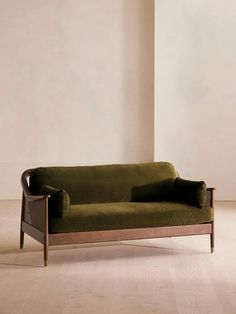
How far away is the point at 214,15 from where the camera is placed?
9547 mm

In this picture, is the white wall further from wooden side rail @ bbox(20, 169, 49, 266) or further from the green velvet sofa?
wooden side rail @ bbox(20, 169, 49, 266)

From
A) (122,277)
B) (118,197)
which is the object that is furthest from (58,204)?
(118,197)

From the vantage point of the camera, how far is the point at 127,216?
5.68 meters

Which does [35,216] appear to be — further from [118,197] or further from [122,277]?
[122,277]

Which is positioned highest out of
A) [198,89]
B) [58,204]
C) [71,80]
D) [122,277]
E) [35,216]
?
[71,80]

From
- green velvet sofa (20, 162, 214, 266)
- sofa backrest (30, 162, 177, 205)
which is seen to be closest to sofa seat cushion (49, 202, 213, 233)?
green velvet sofa (20, 162, 214, 266)

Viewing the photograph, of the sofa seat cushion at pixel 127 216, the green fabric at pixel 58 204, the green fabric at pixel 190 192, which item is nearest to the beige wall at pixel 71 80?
the green fabric at pixel 190 192

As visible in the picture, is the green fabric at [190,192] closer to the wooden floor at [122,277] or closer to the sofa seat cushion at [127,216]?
the sofa seat cushion at [127,216]

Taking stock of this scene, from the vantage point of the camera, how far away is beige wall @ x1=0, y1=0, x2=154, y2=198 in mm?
9703

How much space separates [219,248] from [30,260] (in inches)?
68.3

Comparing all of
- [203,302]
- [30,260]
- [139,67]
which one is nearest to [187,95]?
[139,67]

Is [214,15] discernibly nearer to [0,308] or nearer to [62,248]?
[62,248]

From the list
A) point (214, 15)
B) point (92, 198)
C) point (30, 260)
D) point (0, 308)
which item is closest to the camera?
point (0, 308)

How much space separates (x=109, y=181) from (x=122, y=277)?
1299 mm
